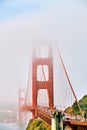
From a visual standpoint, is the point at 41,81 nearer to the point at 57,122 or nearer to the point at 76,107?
the point at 76,107

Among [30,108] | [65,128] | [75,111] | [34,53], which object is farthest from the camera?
[34,53]

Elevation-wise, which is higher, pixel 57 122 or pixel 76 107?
pixel 76 107

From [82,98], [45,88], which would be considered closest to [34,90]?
[45,88]

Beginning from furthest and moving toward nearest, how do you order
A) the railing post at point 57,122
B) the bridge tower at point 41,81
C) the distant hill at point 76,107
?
the bridge tower at point 41,81 < the distant hill at point 76,107 < the railing post at point 57,122

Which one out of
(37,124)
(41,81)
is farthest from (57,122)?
(41,81)

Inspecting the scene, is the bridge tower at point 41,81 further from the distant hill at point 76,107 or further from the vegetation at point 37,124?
the vegetation at point 37,124

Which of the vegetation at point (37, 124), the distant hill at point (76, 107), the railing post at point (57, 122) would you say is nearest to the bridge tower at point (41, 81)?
the distant hill at point (76, 107)

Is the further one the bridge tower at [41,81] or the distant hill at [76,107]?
the bridge tower at [41,81]

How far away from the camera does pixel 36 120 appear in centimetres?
6078

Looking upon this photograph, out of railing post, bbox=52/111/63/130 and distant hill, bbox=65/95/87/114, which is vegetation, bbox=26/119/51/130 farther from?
railing post, bbox=52/111/63/130

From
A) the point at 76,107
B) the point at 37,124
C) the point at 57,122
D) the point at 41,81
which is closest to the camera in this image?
the point at 57,122

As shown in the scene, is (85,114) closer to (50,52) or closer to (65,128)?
(65,128)

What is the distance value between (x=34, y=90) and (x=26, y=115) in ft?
222

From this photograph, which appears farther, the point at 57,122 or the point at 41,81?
the point at 41,81
